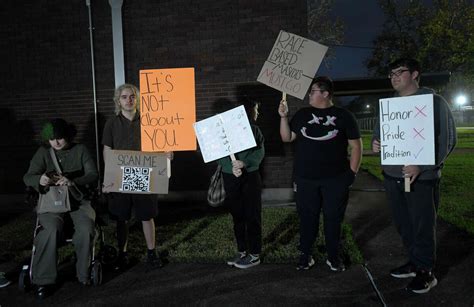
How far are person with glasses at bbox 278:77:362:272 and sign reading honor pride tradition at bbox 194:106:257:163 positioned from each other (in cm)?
38

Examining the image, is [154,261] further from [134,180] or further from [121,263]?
[134,180]

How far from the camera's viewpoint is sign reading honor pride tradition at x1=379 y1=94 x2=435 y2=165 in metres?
3.57

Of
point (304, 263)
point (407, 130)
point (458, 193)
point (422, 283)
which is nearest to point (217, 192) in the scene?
point (304, 263)

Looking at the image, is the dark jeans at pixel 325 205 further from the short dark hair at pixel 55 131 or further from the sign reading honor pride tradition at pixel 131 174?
the short dark hair at pixel 55 131

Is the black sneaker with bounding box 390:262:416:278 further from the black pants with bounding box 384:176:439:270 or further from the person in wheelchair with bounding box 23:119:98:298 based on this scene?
the person in wheelchair with bounding box 23:119:98:298

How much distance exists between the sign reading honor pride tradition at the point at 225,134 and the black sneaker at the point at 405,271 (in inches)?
72.0

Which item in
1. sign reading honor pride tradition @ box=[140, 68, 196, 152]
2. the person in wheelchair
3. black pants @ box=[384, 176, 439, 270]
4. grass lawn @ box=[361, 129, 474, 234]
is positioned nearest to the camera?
black pants @ box=[384, 176, 439, 270]

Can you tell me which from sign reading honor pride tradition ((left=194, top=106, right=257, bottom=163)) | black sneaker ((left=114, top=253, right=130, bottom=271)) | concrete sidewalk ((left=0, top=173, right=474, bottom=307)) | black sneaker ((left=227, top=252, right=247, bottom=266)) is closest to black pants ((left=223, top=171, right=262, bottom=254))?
Answer: black sneaker ((left=227, top=252, right=247, bottom=266))

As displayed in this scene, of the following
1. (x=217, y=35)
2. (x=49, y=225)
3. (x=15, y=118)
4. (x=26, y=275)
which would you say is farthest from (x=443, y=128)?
(x=15, y=118)

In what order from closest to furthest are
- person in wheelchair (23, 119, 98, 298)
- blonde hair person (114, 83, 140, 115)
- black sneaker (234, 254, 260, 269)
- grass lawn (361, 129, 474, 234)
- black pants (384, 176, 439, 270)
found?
black pants (384, 176, 439, 270)
person in wheelchair (23, 119, 98, 298)
blonde hair person (114, 83, 140, 115)
black sneaker (234, 254, 260, 269)
grass lawn (361, 129, 474, 234)

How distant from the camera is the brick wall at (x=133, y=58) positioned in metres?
7.32

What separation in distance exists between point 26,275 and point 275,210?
13.0 feet

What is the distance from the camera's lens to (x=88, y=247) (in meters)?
3.89

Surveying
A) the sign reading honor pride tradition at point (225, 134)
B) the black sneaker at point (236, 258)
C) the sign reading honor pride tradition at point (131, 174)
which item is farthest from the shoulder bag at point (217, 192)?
the black sneaker at point (236, 258)
